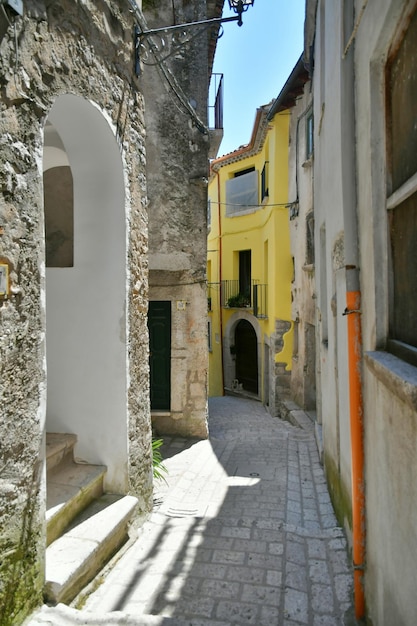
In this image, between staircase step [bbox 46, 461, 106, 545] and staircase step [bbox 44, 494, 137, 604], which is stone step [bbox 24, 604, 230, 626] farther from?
staircase step [bbox 46, 461, 106, 545]

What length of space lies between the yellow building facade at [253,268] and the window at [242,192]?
0.11 feet

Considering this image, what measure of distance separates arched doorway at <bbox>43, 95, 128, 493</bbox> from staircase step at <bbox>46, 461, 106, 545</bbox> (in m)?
0.12

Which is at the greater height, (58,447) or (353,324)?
(353,324)

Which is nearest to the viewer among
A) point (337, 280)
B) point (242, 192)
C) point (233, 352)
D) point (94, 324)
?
point (94, 324)

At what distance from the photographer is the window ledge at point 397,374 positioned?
1.67 meters

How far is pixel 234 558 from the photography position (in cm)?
359

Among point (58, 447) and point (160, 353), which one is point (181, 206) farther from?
point (58, 447)

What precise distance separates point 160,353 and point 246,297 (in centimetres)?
924

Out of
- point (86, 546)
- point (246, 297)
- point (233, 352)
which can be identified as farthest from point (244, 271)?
point (86, 546)

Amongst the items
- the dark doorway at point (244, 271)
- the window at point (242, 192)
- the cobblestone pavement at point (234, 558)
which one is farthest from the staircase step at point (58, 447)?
the dark doorway at point (244, 271)

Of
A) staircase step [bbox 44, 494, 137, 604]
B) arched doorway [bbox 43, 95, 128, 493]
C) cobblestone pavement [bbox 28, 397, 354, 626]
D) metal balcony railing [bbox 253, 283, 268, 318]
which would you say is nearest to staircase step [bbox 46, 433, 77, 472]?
arched doorway [bbox 43, 95, 128, 493]

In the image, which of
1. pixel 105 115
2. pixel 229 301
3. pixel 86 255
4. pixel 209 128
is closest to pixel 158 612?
pixel 86 255

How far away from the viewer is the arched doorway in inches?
151

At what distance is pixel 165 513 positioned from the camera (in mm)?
4453
